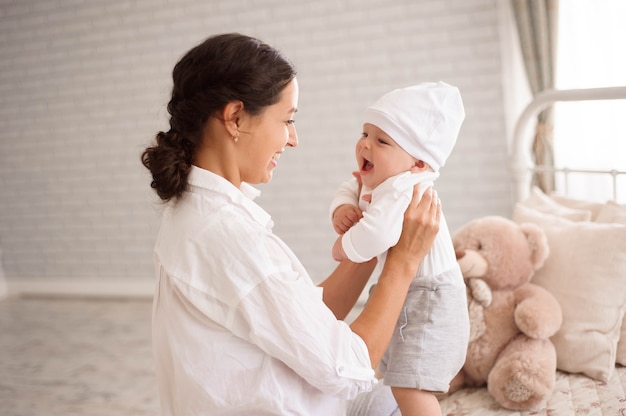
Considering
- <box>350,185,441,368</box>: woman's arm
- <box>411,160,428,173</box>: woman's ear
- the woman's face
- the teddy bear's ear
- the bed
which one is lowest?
the bed

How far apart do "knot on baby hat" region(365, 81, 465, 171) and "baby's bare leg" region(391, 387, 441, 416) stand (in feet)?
1.68

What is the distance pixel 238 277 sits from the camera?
1104 mm

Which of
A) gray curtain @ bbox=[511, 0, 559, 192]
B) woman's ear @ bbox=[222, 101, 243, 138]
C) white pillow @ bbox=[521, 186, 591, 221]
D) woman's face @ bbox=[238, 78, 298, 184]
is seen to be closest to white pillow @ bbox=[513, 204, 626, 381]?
white pillow @ bbox=[521, 186, 591, 221]

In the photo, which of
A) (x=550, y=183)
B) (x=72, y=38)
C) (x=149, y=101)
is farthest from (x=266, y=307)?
(x=72, y=38)

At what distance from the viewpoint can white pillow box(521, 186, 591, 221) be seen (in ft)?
6.64

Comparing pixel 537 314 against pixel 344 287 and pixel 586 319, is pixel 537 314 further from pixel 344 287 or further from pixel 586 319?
pixel 344 287

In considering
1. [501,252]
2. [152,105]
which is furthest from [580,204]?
[152,105]

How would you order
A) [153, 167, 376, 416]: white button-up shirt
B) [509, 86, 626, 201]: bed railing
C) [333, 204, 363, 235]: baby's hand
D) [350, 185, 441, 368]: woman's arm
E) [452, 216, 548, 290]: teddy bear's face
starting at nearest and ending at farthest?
1. [153, 167, 376, 416]: white button-up shirt
2. [350, 185, 441, 368]: woman's arm
3. [333, 204, 363, 235]: baby's hand
4. [452, 216, 548, 290]: teddy bear's face
5. [509, 86, 626, 201]: bed railing

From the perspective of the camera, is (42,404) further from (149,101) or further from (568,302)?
(568,302)

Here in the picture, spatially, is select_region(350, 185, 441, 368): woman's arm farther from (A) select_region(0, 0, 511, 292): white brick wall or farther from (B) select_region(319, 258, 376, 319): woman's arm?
(A) select_region(0, 0, 511, 292): white brick wall

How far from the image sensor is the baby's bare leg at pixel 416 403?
1.37 metres

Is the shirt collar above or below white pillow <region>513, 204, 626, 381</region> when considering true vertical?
above

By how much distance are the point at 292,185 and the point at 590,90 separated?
84.9 inches

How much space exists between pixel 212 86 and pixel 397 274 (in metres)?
0.52
